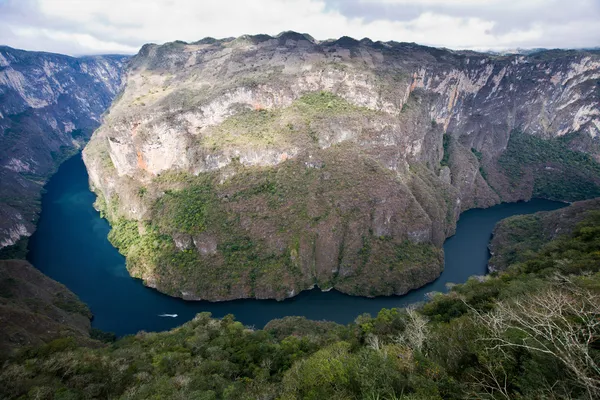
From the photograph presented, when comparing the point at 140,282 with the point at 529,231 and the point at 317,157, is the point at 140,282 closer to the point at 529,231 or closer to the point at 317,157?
the point at 317,157

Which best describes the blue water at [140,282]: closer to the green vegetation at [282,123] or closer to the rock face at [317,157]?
the rock face at [317,157]

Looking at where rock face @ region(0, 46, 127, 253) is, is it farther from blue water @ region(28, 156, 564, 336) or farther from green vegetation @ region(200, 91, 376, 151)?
green vegetation @ region(200, 91, 376, 151)

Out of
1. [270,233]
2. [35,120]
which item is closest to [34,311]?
[270,233]

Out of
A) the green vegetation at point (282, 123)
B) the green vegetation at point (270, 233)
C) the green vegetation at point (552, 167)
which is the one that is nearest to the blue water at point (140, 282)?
the green vegetation at point (270, 233)

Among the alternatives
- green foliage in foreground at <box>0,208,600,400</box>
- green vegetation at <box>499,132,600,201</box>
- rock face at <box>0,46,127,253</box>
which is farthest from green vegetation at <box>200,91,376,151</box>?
green vegetation at <box>499,132,600,201</box>

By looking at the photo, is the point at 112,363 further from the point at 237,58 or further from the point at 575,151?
the point at 575,151

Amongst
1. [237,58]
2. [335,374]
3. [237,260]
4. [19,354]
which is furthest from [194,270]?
[237,58]
